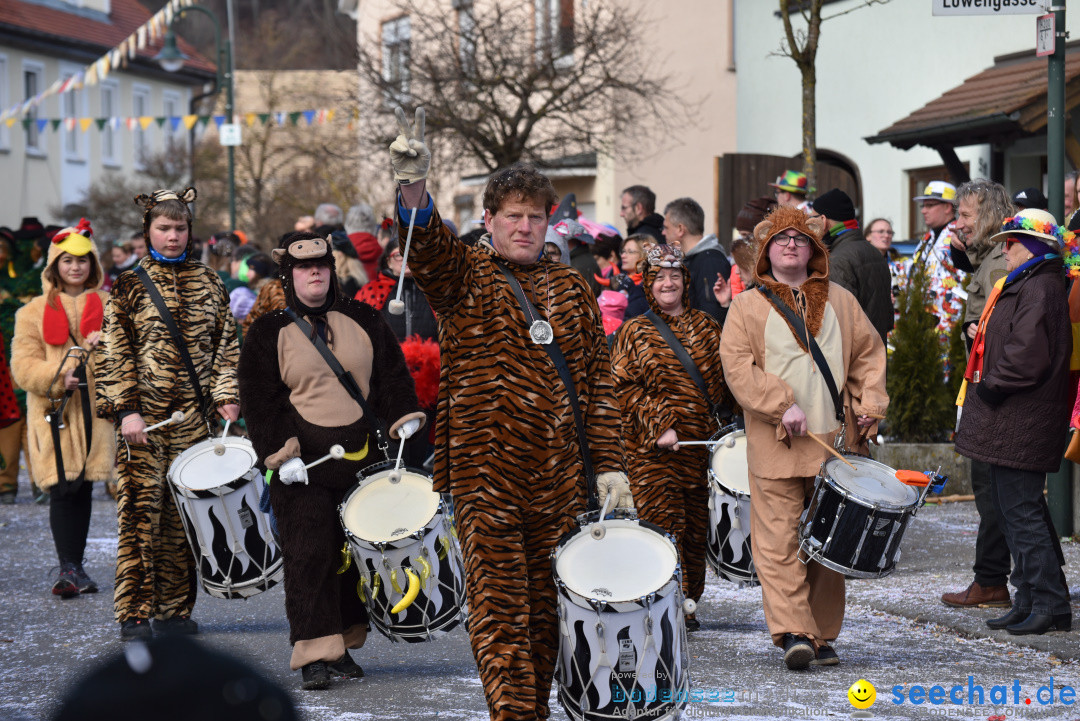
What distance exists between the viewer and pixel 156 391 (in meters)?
7.52

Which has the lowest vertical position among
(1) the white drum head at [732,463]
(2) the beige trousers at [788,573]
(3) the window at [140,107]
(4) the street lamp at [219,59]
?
(2) the beige trousers at [788,573]

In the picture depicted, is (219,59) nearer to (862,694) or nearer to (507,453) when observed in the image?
(862,694)

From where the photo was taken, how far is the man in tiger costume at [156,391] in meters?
7.49

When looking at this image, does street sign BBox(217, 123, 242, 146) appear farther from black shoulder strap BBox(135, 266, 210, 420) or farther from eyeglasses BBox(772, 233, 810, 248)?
eyeglasses BBox(772, 233, 810, 248)

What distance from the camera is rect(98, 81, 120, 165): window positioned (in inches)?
1759

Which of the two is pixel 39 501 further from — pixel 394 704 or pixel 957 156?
pixel 957 156

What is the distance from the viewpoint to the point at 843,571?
636 cm

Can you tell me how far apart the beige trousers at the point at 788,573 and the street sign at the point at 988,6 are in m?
3.76

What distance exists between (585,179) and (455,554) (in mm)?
19293

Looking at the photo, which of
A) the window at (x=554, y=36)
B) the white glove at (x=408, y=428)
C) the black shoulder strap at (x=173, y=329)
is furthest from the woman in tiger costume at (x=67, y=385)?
the window at (x=554, y=36)

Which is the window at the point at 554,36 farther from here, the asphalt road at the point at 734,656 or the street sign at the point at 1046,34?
the asphalt road at the point at 734,656

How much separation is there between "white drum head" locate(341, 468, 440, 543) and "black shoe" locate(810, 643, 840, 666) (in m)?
1.93

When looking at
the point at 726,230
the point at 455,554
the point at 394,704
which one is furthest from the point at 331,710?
the point at 726,230

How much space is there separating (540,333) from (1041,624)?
351 centimetres
